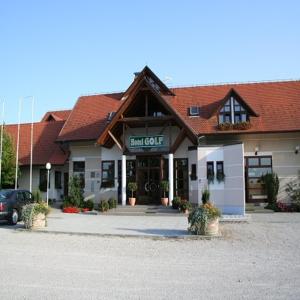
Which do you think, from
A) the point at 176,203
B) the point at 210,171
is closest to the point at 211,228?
the point at 176,203

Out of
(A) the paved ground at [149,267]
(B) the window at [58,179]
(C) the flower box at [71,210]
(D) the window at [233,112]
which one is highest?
(D) the window at [233,112]

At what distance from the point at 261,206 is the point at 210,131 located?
5575 mm

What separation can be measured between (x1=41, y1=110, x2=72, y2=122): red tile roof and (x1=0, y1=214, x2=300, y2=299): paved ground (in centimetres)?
2456

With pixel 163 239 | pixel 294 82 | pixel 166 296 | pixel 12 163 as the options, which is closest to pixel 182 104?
pixel 294 82

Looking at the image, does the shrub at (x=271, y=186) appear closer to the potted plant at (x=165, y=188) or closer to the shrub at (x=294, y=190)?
the shrub at (x=294, y=190)

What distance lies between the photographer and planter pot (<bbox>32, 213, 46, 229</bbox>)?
1639 centimetres

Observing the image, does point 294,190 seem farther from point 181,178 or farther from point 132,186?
point 132,186

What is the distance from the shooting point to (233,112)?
1070 inches

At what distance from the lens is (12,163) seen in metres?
30.1

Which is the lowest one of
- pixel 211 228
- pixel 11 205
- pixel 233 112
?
pixel 211 228

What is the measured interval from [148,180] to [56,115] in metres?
16.0

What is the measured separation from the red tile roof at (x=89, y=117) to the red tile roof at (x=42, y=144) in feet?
5.46

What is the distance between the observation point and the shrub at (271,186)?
1001 inches

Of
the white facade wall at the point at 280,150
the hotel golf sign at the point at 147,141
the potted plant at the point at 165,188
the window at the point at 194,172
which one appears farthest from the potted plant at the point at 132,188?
the white facade wall at the point at 280,150
